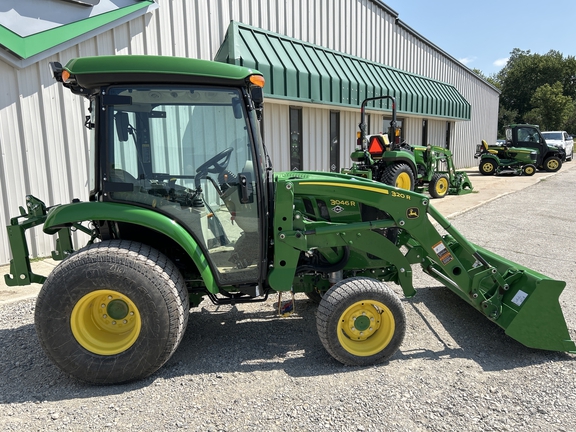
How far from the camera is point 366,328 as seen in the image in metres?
3.29

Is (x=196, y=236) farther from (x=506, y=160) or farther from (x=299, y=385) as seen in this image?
(x=506, y=160)

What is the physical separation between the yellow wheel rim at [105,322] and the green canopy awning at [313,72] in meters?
5.82

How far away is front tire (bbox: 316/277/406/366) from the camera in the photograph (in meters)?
3.19

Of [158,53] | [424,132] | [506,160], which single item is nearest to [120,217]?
[158,53]

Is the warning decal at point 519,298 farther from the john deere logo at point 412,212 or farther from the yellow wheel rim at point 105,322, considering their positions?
the yellow wheel rim at point 105,322

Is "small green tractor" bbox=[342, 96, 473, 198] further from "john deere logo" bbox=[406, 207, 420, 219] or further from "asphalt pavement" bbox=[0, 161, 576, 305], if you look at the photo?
"john deere logo" bbox=[406, 207, 420, 219]

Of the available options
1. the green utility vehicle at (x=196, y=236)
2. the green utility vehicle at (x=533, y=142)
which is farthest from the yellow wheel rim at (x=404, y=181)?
the green utility vehicle at (x=533, y=142)

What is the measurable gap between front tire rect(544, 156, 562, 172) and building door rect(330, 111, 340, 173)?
516 inches

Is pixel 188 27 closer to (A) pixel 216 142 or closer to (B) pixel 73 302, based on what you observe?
(A) pixel 216 142

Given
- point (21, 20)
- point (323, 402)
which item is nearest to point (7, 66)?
point (21, 20)

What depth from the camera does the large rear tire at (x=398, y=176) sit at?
10.1 m

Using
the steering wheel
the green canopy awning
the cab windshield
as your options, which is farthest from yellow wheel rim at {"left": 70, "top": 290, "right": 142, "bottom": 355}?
the green canopy awning

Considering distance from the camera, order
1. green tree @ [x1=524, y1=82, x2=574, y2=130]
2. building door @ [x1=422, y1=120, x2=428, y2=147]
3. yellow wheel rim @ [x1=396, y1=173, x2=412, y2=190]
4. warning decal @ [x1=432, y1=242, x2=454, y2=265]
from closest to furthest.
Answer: warning decal @ [x1=432, y1=242, x2=454, y2=265] < yellow wheel rim @ [x1=396, y1=173, x2=412, y2=190] < building door @ [x1=422, y1=120, x2=428, y2=147] < green tree @ [x1=524, y1=82, x2=574, y2=130]

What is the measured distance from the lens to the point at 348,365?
10.7ft
